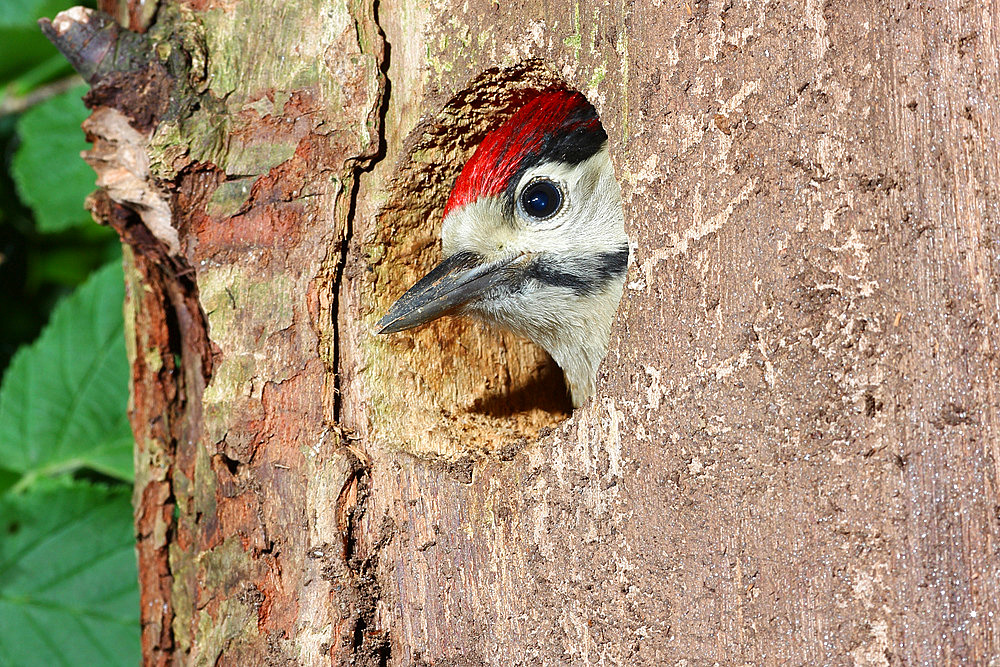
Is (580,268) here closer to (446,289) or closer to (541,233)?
(541,233)

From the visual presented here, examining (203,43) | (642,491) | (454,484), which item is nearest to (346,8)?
Answer: (203,43)

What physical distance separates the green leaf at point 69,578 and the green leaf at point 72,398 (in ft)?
0.42

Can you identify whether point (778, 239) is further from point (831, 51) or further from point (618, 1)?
point (618, 1)

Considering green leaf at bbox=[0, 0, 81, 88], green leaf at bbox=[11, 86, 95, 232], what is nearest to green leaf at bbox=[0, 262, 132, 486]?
green leaf at bbox=[11, 86, 95, 232]

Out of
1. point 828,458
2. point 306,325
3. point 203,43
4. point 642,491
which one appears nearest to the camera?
point 828,458

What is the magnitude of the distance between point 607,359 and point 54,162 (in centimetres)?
211

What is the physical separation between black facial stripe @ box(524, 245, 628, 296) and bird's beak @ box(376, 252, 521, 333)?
0.07 m

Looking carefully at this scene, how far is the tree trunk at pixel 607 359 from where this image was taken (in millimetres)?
1040

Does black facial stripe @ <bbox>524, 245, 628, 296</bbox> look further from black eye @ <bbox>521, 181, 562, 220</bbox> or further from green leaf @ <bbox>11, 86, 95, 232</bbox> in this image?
green leaf @ <bbox>11, 86, 95, 232</bbox>

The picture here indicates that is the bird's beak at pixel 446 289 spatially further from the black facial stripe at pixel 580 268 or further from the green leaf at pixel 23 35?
the green leaf at pixel 23 35

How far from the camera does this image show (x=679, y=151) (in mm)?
1226

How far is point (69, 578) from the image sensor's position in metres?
2.28

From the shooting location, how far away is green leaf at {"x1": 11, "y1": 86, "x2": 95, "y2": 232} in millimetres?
2627

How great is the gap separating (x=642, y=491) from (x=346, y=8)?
1.03 m
